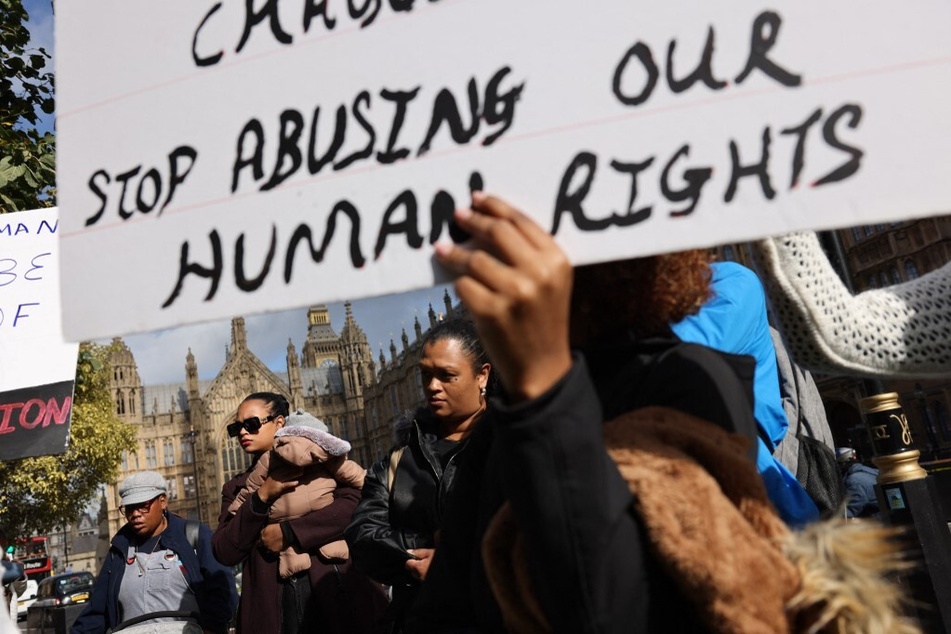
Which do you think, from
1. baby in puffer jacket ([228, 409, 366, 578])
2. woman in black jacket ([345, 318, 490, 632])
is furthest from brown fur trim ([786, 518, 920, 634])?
baby in puffer jacket ([228, 409, 366, 578])

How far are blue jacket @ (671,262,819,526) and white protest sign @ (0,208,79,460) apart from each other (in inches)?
80.7

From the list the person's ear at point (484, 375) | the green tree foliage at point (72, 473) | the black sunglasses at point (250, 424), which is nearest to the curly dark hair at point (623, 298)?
the person's ear at point (484, 375)

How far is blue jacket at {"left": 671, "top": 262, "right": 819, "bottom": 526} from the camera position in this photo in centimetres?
119

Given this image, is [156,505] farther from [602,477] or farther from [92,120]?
[602,477]

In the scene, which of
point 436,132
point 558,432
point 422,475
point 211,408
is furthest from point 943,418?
point 211,408

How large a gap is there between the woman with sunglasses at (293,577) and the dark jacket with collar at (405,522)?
0.71m

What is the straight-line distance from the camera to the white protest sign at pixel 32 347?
2525 mm

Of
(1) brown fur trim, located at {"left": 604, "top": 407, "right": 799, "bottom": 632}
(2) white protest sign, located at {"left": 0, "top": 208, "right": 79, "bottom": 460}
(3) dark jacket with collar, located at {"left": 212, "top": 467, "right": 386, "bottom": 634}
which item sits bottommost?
(3) dark jacket with collar, located at {"left": 212, "top": 467, "right": 386, "bottom": 634}

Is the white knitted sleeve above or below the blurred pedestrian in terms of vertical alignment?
above

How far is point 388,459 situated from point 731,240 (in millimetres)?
2084

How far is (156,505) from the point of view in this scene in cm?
408

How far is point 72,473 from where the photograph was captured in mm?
21891

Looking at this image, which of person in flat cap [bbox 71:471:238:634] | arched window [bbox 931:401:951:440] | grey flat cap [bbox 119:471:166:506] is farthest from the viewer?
arched window [bbox 931:401:951:440]

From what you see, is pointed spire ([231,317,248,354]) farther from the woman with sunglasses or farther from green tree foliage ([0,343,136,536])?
the woman with sunglasses
